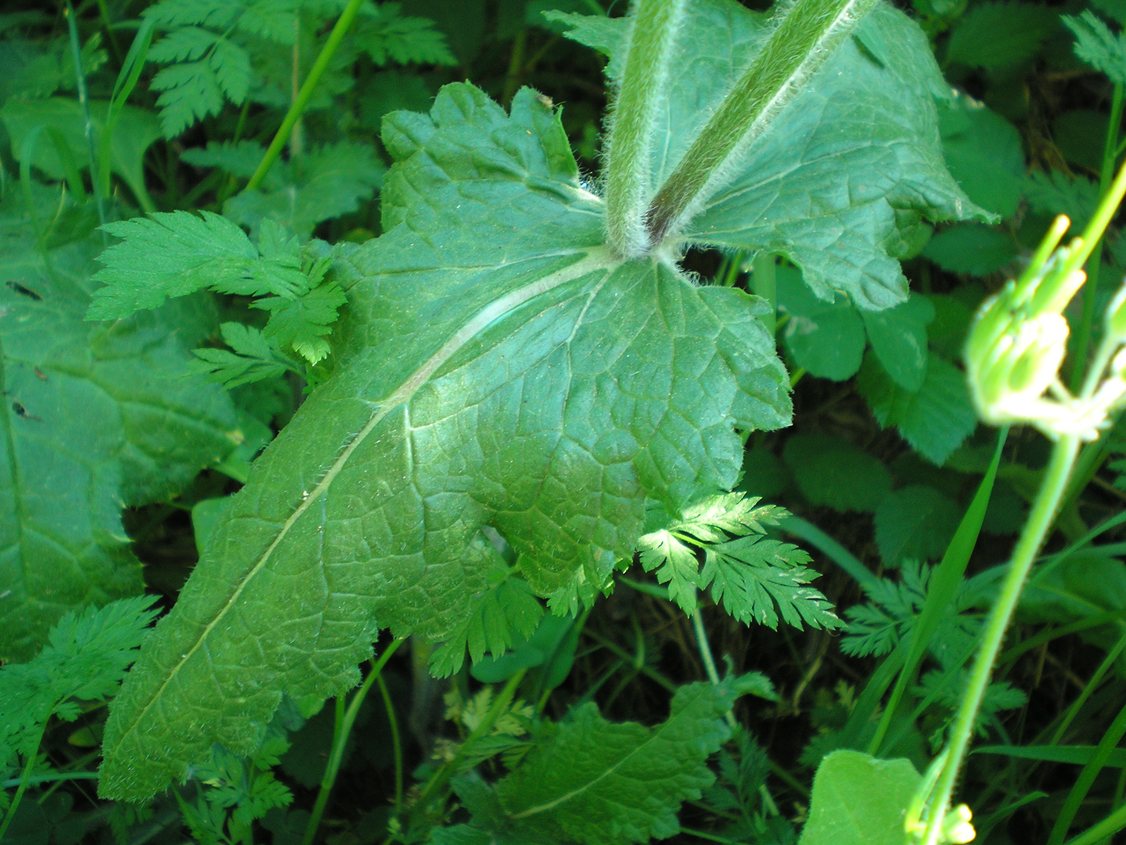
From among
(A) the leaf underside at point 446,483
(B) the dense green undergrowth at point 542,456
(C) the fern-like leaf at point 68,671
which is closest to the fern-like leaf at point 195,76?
(B) the dense green undergrowth at point 542,456

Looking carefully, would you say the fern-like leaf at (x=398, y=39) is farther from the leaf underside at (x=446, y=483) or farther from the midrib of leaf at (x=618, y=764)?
Answer: the midrib of leaf at (x=618, y=764)

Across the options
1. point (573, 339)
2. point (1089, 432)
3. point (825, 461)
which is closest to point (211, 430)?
point (573, 339)

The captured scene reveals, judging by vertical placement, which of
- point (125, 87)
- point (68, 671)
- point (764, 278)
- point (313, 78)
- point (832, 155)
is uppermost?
point (832, 155)

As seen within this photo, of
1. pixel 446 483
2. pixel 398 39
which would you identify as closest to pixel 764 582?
pixel 446 483

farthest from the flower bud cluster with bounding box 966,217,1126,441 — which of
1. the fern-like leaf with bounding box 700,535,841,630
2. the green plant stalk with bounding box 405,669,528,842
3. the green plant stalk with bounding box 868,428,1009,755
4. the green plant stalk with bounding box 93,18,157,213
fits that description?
the green plant stalk with bounding box 93,18,157,213

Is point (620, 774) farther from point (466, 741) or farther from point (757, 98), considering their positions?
point (757, 98)
